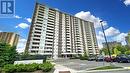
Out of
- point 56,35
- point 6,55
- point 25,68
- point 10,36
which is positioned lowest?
point 25,68

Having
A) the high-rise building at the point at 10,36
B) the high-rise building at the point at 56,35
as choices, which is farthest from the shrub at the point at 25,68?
the high-rise building at the point at 10,36

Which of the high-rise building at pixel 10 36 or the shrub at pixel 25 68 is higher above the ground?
the high-rise building at pixel 10 36

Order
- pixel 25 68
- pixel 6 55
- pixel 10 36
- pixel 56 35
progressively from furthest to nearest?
pixel 56 35
pixel 10 36
pixel 6 55
pixel 25 68

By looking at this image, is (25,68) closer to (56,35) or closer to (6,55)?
(6,55)

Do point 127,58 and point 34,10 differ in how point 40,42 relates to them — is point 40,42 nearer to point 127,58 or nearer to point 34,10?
point 34,10

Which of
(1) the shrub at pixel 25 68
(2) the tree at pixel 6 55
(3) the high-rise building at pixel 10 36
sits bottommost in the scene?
(1) the shrub at pixel 25 68

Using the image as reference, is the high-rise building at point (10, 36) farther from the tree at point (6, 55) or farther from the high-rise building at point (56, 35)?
the tree at point (6, 55)

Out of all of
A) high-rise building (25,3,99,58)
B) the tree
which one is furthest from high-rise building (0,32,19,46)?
the tree

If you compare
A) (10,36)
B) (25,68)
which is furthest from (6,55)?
(10,36)

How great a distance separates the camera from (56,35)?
490ft

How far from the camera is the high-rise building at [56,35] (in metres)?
134

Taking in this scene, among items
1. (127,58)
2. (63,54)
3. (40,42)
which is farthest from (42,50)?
(127,58)

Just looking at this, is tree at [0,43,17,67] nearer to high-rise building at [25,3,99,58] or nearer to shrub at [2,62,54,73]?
shrub at [2,62,54,73]

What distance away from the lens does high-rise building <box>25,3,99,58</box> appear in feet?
439
